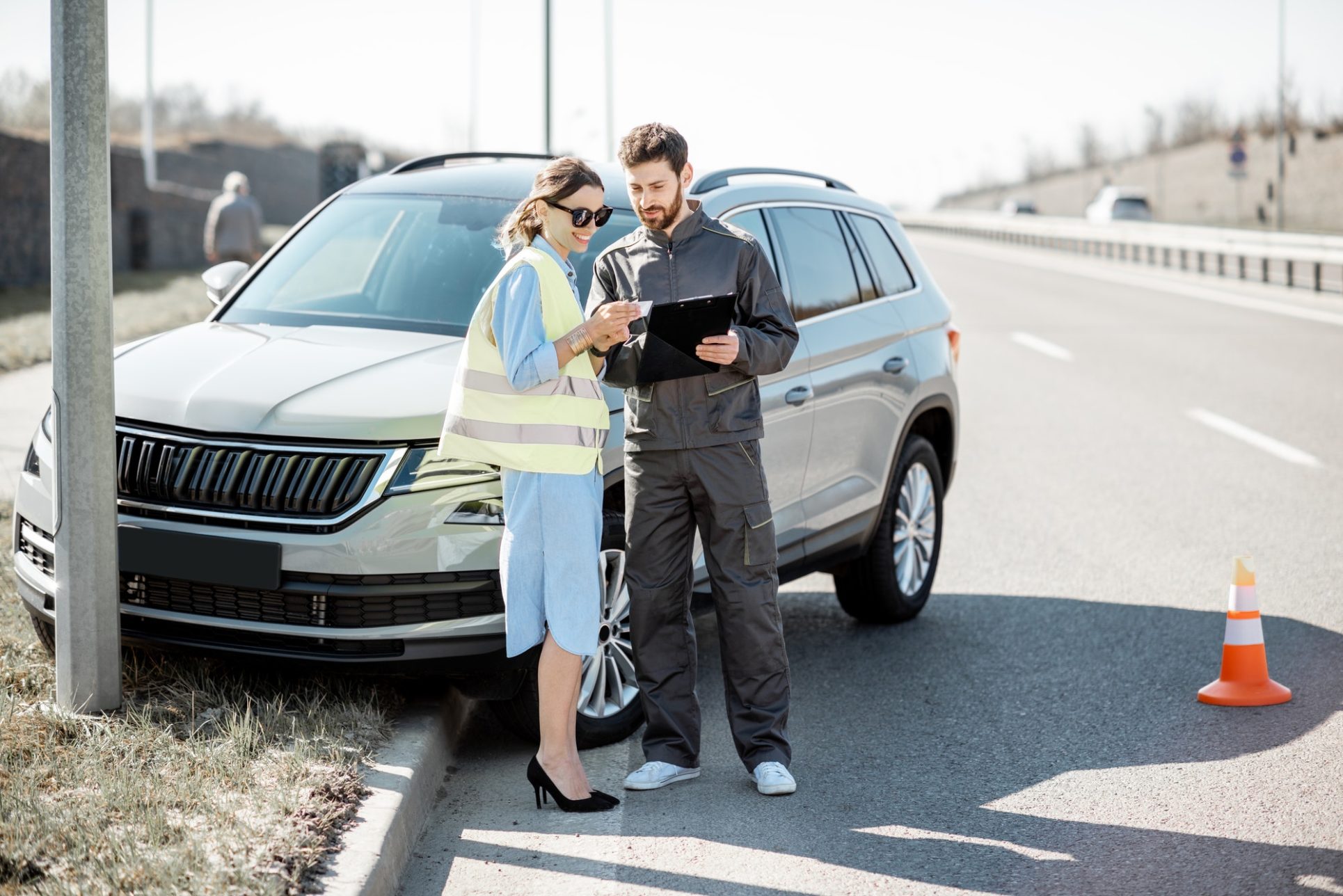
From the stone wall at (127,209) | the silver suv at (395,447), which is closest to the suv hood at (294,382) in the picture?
the silver suv at (395,447)

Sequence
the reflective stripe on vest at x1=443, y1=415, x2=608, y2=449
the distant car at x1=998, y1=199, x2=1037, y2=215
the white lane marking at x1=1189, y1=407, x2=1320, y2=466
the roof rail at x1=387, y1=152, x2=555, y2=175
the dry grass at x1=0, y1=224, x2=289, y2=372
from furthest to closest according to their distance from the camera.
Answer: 1. the distant car at x1=998, y1=199, x2=1037, y2=215
2. the dry grass at x1=0, y1=224, x2=289, y2=372
3. the white lane marking at x1=1189, y1=407, x2=1320, y2=466
4. the roof rail at x1=387, y1=152, x2=555, y2=175
5. the reflective stripe on vest at x1=443, y1=415, x2=608, y2=449

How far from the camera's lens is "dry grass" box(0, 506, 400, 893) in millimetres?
3557

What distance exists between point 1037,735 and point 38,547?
11.5 ft

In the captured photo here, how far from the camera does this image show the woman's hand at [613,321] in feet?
13.5

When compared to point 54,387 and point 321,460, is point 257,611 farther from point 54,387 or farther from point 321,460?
point 54,387

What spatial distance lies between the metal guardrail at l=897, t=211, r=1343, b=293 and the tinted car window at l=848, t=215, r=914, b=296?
8.59m

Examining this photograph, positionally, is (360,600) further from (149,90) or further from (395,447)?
(149,90)

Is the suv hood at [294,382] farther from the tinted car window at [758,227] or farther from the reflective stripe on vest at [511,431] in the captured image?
the tinted car window at [758,227]

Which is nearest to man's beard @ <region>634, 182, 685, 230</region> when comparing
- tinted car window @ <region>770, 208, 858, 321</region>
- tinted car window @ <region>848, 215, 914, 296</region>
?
tinted car window @ <region>770, 208, 858, 321</region>

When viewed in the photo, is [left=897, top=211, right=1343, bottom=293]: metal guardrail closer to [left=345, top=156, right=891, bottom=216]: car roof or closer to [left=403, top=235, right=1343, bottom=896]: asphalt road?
[left=403, top=235, right=1343, bottom=896]: asphalt road

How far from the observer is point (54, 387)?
4.66 m

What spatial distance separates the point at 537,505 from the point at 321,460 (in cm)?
72

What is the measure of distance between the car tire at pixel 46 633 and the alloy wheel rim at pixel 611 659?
1.78 metres

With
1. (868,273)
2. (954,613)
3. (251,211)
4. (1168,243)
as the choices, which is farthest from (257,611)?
(1168,243)
